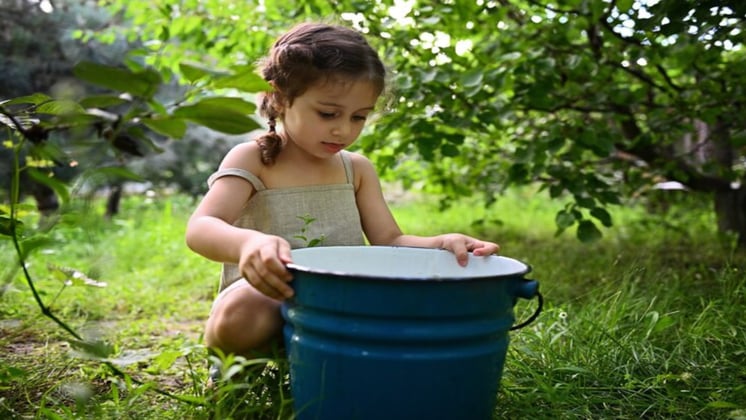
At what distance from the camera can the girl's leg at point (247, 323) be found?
1307mm

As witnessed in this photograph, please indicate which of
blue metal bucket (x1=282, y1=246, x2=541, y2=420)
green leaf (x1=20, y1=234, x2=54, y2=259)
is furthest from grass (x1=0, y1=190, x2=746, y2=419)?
blue metal bucket (x1=282, y1=246, x2=541, y2=420)

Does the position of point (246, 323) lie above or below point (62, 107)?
below

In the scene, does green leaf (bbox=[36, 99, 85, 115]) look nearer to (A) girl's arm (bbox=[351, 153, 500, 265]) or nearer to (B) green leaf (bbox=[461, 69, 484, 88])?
(A) girl's arm (bbox=[351, 153, 500, 265])

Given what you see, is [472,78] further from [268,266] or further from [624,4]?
[268,266]

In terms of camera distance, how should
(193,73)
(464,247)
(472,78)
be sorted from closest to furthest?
(193,73) < (464,247) < (472,78)

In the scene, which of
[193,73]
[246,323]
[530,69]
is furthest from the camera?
[530,69]

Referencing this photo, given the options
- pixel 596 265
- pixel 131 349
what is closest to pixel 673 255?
pixel 596 265

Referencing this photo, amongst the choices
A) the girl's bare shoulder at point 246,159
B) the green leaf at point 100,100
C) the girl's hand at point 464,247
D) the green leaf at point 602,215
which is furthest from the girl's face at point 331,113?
the green leaf at point 602,215

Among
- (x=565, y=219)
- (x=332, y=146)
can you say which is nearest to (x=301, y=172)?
(x=332, y=146)

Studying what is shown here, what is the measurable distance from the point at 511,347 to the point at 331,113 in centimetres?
69

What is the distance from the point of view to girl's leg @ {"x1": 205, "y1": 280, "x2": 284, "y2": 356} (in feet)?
4.29

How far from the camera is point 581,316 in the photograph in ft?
6.09

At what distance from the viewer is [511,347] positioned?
5.38ft

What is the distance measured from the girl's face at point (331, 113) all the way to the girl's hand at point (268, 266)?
0.43 m
